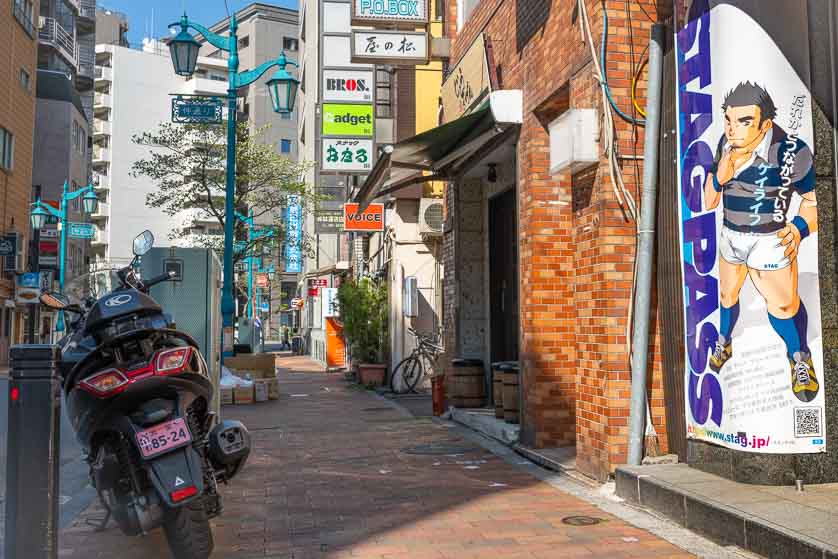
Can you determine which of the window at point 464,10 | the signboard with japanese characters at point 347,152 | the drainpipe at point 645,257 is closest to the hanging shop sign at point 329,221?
the signboard with japanese characters at point 347,152

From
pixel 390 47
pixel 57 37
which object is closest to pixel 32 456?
pixel 390 47

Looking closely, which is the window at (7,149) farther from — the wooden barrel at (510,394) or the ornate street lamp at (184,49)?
the wooden barrel at (510,394)

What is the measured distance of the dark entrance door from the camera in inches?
453

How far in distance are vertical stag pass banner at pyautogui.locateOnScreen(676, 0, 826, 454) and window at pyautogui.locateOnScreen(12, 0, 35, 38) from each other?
37.8 meters

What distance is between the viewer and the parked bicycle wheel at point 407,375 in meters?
17.5

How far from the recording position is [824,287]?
526cm

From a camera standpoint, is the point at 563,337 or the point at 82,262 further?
the point at 82,262

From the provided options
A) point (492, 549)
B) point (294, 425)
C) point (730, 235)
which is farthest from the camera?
point (294, 425)

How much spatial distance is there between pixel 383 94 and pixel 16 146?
24767mm

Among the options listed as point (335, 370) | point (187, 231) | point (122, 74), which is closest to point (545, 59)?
point (335, 370)

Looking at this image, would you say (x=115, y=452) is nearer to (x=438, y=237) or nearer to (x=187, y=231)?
(x=438, y=237)

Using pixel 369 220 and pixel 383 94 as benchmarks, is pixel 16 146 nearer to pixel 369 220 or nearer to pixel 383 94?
pixel 369 220

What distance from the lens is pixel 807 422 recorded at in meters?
5.18

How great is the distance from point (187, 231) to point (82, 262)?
26555 millimetres
